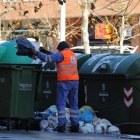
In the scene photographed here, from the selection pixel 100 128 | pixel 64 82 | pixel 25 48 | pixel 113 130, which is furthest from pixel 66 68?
pixel 113 130

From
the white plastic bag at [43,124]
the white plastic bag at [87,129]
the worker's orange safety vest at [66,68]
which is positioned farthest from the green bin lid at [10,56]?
the white plastic bag at [87,129]

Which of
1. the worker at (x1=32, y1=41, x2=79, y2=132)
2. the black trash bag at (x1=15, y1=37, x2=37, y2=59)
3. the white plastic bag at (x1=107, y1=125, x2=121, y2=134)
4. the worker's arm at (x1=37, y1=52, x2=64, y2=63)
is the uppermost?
the black trash bag at (x1=15, y1=37, x2=37, y2=59)

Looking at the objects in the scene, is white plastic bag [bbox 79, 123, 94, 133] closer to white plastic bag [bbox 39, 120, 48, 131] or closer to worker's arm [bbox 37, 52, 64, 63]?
white plastic bag [bbox 39, 120, 48, 131]

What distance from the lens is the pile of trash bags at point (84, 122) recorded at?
9.94m

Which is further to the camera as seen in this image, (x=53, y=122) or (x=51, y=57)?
(x=53, y=122)

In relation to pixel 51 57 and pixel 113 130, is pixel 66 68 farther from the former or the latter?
pixel 113 130

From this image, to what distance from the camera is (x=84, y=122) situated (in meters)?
10.3

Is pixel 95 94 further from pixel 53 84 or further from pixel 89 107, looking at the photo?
pixel 53 84

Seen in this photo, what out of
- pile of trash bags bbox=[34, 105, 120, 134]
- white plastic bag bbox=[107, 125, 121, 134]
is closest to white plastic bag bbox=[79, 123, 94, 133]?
pile of trash bags bbox=[34, 105, 120, 134]

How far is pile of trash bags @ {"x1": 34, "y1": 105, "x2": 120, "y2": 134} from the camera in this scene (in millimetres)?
9938

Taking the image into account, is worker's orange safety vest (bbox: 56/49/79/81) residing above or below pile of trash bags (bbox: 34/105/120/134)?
above

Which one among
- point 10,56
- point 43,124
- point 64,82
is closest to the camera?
point 64,82

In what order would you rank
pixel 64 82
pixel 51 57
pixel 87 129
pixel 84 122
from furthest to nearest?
pixel 84 122 → pixel 87 129 → pixel 64 82 → pixel 51 57

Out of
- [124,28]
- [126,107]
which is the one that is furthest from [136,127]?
[124,28]
